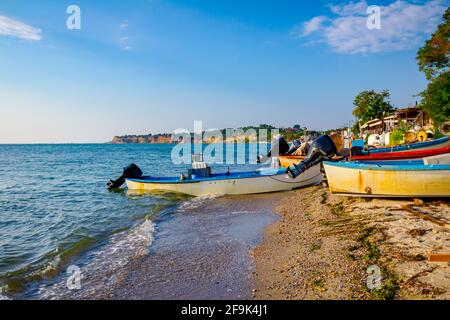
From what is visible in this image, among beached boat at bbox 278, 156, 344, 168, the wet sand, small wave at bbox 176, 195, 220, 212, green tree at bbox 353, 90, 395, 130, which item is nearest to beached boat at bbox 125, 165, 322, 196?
small wave at bbox 176, 195, 220, 212

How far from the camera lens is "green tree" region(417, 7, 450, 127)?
30.7m

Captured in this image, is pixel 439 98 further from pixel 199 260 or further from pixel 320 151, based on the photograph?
pixel 199 260

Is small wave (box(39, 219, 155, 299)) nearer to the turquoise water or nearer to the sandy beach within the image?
the turquoise water

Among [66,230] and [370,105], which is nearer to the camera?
[66,230]

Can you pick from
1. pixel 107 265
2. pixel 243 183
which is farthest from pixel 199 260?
pixel 243 183

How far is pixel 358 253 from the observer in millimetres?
7055

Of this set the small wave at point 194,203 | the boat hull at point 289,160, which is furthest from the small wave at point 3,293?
the boat hull at point 289,160

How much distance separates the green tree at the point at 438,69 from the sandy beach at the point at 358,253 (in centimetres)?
2570

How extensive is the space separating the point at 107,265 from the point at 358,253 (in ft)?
20.8

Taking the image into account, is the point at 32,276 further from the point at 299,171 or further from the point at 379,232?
the point at 299,171

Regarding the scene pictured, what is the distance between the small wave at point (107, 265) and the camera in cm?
695

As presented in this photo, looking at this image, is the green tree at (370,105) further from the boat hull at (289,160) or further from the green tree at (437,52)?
the boat hull at (289,160)
